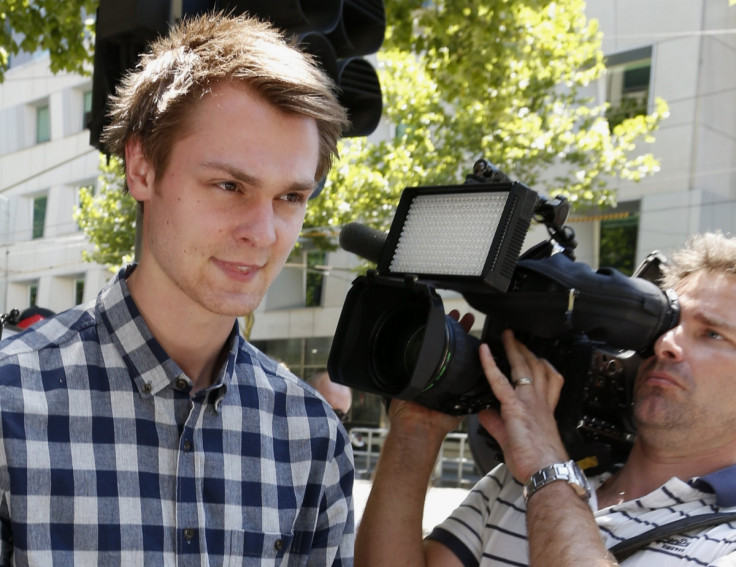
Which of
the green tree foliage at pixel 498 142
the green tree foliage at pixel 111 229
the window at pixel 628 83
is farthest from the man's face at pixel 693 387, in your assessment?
the green tree foliage at pixel 111 229

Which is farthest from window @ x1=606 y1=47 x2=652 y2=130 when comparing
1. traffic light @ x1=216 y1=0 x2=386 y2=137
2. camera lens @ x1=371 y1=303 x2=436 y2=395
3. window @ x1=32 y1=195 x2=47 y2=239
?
camera lens @ x1=371 y1=303 x2=436 y2=395

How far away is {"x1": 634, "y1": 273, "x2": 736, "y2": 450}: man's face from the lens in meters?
2.38

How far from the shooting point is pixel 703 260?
8.43 feet

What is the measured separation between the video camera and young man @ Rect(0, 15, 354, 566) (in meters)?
0.47

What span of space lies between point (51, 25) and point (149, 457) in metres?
5.11

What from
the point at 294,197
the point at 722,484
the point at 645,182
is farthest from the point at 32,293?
the point at 294,197

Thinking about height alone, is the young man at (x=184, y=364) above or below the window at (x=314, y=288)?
above

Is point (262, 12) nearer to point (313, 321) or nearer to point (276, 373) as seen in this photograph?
point (276, 373)

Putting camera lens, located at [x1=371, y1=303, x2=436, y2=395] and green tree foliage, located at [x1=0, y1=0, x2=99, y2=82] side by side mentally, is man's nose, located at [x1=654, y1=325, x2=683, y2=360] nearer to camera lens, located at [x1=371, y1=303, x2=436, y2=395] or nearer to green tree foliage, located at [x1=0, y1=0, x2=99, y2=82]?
camera lens, located at [x1=371, y1=303, x2=436, y2=395]

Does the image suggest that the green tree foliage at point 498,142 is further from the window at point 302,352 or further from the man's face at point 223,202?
the man's face at point 223,202

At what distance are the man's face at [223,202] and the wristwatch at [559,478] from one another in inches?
36.9

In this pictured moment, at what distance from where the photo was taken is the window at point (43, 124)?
21.4 metres

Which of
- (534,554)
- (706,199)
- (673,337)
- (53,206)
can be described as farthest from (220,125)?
(53,206)

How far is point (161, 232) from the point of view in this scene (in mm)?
1583
